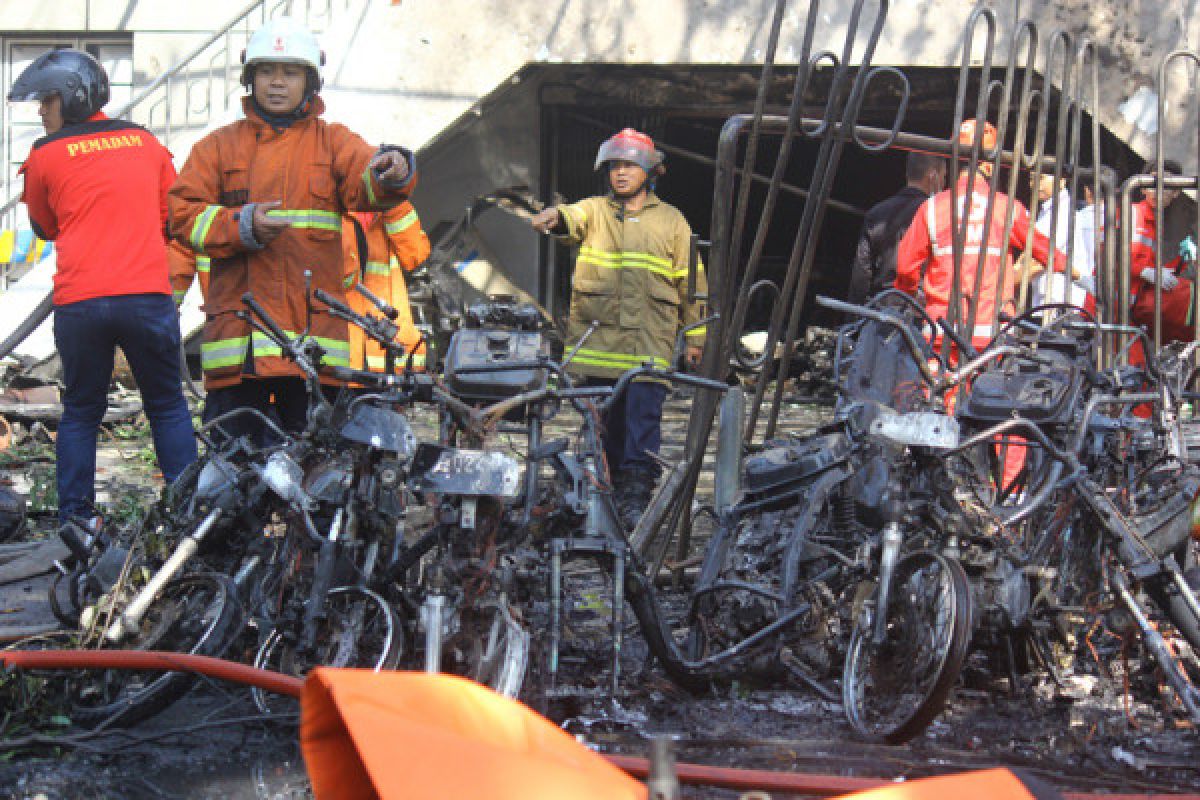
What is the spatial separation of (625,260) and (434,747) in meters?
6.01

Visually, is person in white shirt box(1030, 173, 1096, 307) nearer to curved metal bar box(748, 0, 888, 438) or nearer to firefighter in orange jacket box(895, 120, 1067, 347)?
firefighter in orange jacket box(895, 120, 1067, 347)

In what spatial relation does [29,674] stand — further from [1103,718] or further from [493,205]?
[493,205]

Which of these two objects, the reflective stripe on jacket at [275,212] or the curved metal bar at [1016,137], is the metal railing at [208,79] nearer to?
the reflective stripe on jacket at [275,212]

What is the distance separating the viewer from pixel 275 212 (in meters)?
6.03

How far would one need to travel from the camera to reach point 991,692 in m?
4.83

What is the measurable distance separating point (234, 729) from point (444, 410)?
1.05m

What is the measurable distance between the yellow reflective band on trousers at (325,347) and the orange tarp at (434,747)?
152 inches

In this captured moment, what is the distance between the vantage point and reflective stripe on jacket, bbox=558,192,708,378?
305 inches

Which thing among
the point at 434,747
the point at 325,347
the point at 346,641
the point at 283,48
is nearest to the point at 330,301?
the point at 346,641

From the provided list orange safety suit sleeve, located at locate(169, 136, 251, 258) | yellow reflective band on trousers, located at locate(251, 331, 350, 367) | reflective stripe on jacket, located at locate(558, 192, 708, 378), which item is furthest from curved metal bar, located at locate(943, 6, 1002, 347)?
orange safety suit sleeve, located at locate(169, 136, 251, 258)

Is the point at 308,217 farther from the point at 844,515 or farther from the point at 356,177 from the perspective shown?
the point at 844,515

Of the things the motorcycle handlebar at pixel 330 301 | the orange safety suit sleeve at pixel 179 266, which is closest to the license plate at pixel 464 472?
the motorcycle handlebar at pixel 330 301

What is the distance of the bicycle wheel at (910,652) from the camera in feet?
13.3

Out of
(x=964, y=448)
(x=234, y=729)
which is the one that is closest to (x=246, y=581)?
(x=234, y=729)
